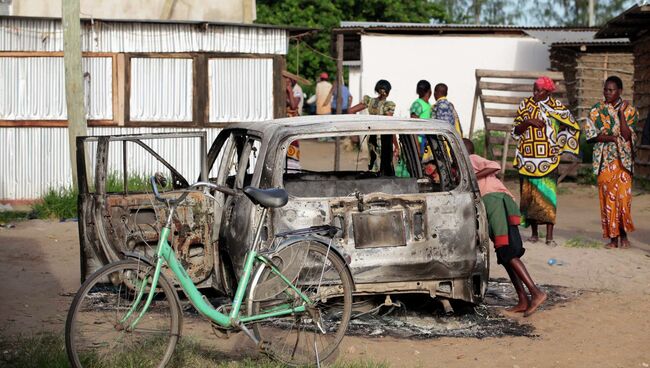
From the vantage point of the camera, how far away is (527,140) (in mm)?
11312

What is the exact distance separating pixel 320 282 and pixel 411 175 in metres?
2.46

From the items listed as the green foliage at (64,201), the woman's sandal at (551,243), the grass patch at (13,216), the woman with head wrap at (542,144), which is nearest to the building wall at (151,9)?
the green foliage at (64,201)

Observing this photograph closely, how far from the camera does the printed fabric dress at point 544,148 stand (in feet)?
36.8

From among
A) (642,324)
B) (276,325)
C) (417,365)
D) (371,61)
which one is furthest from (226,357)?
(371,61)

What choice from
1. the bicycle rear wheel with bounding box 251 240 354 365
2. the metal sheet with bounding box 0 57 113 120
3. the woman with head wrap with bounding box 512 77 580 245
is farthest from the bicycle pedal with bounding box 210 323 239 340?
the metal sheet with bounding box 0 57 113 120

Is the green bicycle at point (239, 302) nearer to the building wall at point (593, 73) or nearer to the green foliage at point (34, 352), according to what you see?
the green foliage at point (34, 352)

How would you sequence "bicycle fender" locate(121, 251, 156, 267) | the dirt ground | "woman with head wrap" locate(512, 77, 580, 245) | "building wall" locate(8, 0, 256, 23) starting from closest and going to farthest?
"bicycle fender" locate(121, 251, 156, 267), the dirt ground, "woman with head wrap" locate(512, 77, 580, 245), "building wall" locate(8, 0, 256, 23)

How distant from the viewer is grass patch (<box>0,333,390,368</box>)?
5.81 metres

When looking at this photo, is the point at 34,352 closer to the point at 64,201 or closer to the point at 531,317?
the point at 531,317

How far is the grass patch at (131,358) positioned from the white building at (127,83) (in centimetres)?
871

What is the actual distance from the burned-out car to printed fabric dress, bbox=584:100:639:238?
153 inches

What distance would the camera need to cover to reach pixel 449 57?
2722 centimetres

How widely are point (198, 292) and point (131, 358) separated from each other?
0.50 m

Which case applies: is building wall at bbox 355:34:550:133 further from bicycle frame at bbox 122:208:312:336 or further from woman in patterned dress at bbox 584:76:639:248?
bicycle frame at bbox 122:208:312:336
